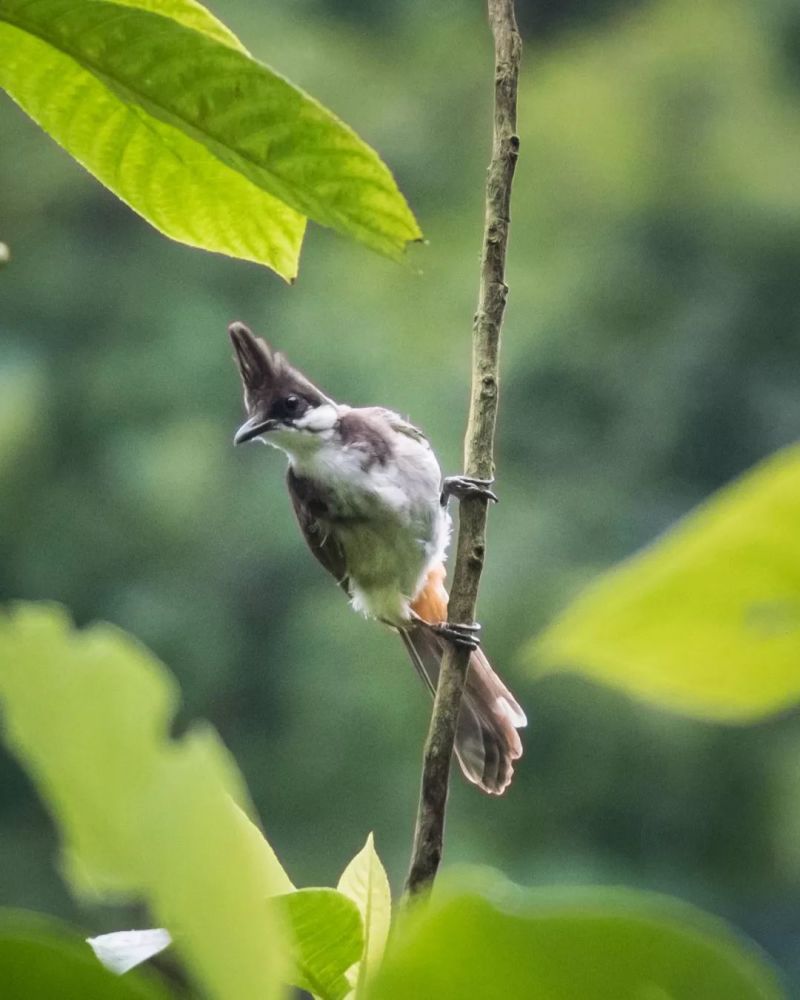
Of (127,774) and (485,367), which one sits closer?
(127,774)

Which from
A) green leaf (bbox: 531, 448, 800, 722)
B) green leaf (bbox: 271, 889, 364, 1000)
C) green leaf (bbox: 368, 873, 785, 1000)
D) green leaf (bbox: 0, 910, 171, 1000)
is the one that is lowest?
green leaf (bbox: 271, 889, 364, 1000)

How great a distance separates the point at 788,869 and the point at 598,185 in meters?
2.71

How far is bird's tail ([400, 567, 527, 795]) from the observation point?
1.94 metres

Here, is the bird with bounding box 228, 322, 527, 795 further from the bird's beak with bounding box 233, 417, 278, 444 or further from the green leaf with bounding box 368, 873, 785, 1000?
the green leaf with bounding box 368, 873, 785, 1000

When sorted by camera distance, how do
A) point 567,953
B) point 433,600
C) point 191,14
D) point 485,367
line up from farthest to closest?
point 433,600, point 485,367, point 191,14, point 567,953

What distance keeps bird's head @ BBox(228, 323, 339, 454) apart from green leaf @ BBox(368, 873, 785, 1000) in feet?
5.56

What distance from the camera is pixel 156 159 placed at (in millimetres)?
492

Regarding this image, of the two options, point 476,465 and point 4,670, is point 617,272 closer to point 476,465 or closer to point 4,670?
point 476,465

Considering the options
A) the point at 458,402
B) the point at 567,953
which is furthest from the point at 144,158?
the point at 458,402

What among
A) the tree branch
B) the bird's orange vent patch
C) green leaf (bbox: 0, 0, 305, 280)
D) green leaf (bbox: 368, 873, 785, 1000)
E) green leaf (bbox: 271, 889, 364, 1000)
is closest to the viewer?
green leaf (bbox: 368, 873, 785, 1000)

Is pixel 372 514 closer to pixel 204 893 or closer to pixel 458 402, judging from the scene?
pixel 204 893

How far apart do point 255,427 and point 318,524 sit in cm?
15

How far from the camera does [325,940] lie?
38cm

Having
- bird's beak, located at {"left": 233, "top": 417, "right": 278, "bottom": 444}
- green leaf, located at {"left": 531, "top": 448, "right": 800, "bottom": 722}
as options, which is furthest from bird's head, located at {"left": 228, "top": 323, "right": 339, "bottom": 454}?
green leaf, located at {"left": 531, "top": 448, "right": 800, "bottom": 722}
